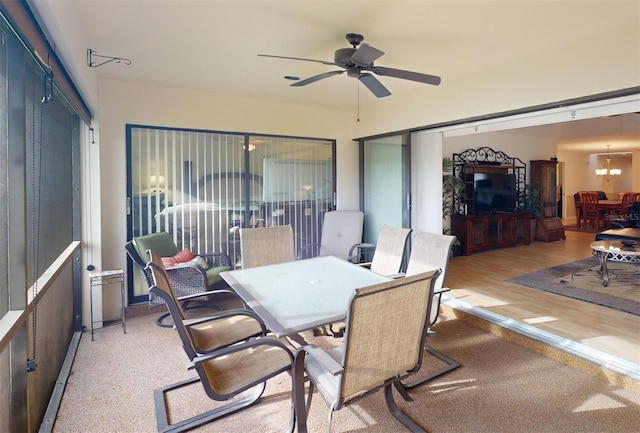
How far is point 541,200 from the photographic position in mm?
7746

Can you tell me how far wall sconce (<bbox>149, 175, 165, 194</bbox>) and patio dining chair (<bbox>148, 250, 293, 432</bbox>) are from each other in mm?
2179

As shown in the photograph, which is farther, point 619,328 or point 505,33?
point 619,328

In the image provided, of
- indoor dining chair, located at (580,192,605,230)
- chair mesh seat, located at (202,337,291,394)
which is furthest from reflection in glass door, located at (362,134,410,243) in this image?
indoor dining chair, located at (580,192,605,230)

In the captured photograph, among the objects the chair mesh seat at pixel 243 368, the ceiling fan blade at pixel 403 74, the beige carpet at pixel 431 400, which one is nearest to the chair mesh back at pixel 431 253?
the beige carpet at pixel 431 400

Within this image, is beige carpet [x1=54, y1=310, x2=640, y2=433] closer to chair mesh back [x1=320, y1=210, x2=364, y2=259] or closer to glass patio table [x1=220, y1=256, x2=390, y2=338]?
glass patio table [x1=220, y1=256, x2=390, y2=338]

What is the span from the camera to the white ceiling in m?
2.30

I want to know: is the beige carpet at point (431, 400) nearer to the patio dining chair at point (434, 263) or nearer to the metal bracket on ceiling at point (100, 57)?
the patio dining chair at point (434, 263)

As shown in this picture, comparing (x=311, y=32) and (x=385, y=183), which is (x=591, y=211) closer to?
(x=385, y=183)

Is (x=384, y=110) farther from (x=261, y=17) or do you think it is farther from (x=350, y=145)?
(x=261, y=17)

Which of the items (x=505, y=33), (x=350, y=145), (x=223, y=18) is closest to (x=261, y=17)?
(x=223, y=18)

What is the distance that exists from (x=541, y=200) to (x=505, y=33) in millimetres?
6245

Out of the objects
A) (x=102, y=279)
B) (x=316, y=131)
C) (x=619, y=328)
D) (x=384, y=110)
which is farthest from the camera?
(x=316, y=131)

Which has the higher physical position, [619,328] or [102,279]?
[102,279]

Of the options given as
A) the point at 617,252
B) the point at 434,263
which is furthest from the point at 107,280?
the point at 617,252
